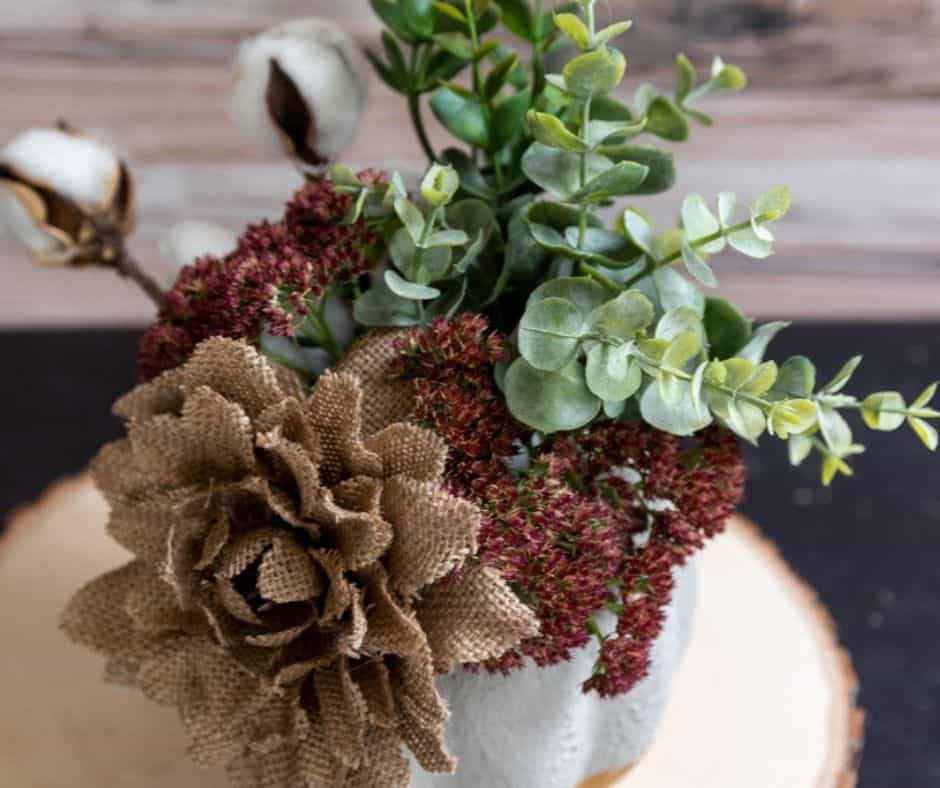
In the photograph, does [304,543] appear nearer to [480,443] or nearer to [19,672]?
[480,443]

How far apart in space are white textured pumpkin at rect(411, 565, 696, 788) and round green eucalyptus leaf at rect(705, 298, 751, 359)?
0.37 ft

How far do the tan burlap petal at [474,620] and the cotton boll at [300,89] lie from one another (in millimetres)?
242

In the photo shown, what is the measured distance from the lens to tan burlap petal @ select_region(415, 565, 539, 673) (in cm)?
45

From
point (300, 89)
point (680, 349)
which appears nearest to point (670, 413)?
point (680, 349)

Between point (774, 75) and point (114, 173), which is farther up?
point (114, 173)

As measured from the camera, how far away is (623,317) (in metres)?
0.45

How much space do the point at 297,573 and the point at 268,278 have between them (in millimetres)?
117

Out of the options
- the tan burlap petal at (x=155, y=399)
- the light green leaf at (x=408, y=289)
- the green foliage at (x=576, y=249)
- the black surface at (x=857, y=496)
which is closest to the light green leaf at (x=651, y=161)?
the green foliage at (x=576, y=249)

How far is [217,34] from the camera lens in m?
1.08

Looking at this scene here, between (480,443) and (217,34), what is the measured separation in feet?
2.42

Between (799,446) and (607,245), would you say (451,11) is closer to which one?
(607,245)

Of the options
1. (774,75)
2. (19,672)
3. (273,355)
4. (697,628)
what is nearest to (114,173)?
(273,355)

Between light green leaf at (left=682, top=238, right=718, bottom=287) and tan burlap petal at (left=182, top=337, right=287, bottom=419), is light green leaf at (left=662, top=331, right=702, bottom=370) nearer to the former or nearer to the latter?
light green leaf at (left=682, top=238, right=718, bottom=287)

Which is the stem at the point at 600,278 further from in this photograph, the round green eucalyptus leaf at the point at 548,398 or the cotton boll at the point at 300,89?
the cotton boll at the point at 300,89
